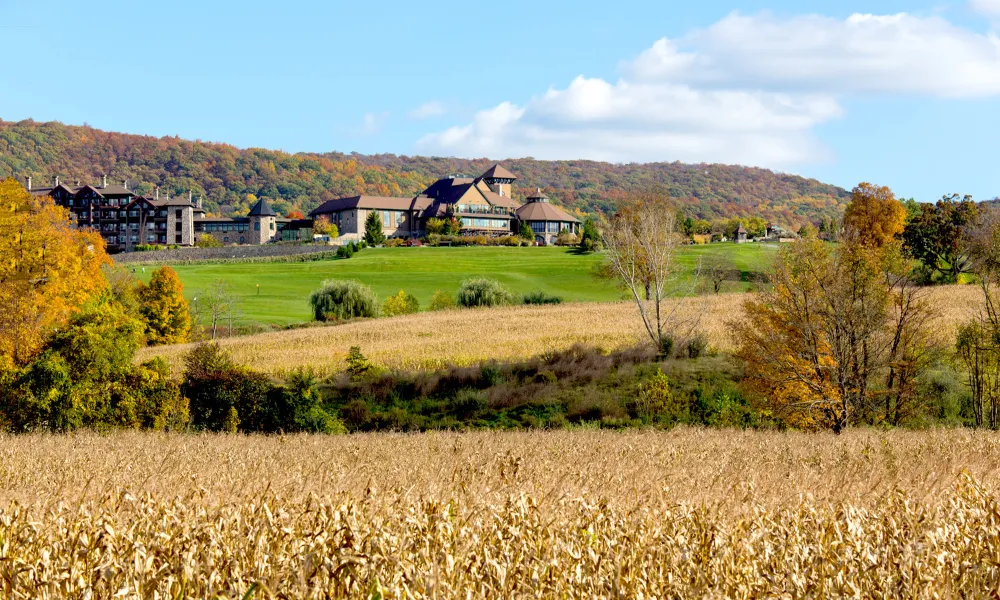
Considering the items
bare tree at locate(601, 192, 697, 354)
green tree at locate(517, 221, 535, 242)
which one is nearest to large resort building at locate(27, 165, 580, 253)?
green tree at locate(517, 221, 535, 242)

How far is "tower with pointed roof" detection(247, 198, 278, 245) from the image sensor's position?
139 meters

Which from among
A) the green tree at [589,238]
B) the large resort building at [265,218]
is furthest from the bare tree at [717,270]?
the large resort building at [265,218]

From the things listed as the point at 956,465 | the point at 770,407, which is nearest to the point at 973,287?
the point at 770,407

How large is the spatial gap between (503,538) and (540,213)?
460ft

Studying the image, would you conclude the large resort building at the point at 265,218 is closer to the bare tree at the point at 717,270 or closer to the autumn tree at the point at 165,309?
the bare tree at the point at 717,270

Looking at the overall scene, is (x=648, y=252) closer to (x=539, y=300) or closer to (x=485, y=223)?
(x=539, y=300)

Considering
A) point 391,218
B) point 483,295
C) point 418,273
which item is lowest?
point 483,295

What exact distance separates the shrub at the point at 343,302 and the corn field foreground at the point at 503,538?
196ft

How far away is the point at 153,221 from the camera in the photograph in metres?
142

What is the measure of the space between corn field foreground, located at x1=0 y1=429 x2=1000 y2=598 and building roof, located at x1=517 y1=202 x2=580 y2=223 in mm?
136046

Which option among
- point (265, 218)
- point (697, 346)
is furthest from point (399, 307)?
point (265, 218)

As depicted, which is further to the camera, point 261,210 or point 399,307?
point 261,210

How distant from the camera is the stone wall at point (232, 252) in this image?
112375mm

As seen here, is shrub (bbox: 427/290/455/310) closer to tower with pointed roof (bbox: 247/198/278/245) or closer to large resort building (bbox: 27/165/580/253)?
large resort building (bbox: 27/165/580/253)
